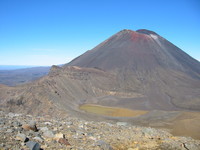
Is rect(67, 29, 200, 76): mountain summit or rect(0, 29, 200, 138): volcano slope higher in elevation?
rect(67, 29, 200, 76): mountain summit

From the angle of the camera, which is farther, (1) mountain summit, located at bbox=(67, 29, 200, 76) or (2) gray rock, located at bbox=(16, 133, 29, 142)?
(1) mountain summit, located at bbox=(67, 29, 200, 76)

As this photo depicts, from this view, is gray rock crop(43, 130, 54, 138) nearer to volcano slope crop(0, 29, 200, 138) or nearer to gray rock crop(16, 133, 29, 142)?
gray rock crop(16, 133, 29, 142)

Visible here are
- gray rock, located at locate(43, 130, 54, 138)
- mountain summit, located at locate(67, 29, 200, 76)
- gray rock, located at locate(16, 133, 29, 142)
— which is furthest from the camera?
mountain summit, located at locate(67, 29, 200, 76)

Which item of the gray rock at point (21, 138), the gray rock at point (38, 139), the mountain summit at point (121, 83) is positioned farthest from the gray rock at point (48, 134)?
the mountain summit at point (121, 83)

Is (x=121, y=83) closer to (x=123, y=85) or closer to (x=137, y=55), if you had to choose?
(x=123, y=85)

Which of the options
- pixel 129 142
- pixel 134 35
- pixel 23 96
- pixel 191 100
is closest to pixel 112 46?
pixel 134 35

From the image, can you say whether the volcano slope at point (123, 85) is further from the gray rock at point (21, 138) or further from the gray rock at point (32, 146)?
the gray rock at point (32, 146)

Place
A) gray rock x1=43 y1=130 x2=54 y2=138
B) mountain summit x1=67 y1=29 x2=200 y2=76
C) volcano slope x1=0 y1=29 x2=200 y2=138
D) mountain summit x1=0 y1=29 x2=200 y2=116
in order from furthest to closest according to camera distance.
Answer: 1. mountain summit x1=67 y1=29 x2=200 y2=76
2. mountain summit x1=0 y1=29 x2=200 y2=116
3. volcano slope x1=0 y1=29 x2=200 y2=138
4. gray rock x1=43 y1=130 x2=54 y2=138

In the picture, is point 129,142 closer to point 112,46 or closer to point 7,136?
point 7,136

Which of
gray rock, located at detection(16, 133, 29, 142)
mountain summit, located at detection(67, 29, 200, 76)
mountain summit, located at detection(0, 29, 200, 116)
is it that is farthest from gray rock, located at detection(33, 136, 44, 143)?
mountain summit, located at detection(67, 29, 200, 76)
